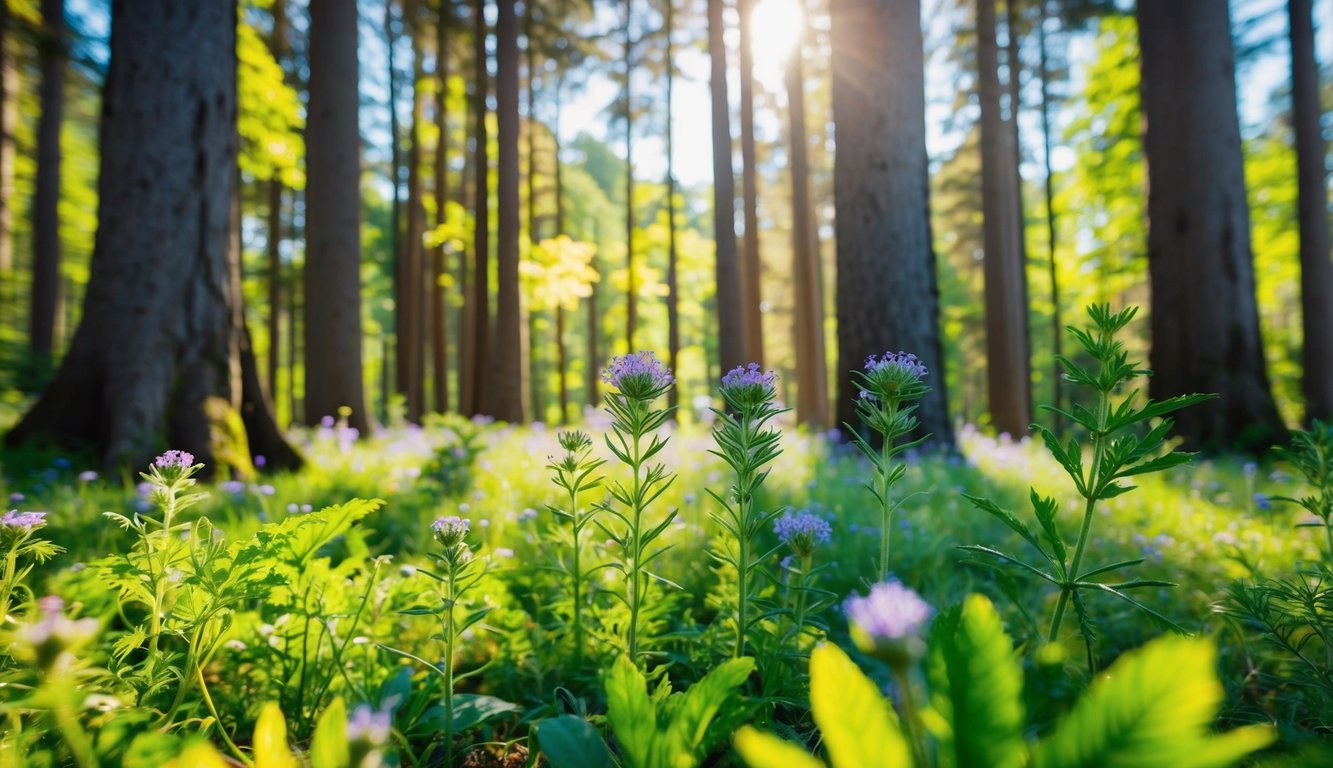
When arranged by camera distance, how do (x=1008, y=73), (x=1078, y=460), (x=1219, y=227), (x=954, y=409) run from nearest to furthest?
(x=1078, y=460), (x=1219, y=227), (x=1008, y=73), (x=954, y=409)

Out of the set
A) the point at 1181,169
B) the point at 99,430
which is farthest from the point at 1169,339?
the point at 99,430

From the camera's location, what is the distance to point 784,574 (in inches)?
77.0

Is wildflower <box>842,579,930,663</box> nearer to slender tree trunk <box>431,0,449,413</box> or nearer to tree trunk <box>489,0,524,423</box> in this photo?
tree trunk <box>489,0,524,423</box>

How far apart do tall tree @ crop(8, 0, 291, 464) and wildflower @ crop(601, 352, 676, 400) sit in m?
4.02

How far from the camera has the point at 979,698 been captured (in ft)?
2.11

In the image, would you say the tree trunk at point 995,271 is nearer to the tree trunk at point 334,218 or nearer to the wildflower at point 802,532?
the tree trunk at point 334,218

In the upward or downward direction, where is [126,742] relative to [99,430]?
downward

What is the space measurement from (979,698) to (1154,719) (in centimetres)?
16

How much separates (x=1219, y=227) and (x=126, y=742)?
8473 millimetres

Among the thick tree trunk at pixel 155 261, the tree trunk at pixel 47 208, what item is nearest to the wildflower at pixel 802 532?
the thick tree trunk at pixel 155 261

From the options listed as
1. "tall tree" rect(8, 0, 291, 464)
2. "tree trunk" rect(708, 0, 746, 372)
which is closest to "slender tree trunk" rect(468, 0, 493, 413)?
"tree trunk" rect(708, 0, 746, 372)

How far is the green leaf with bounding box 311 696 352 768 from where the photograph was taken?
2.13ft

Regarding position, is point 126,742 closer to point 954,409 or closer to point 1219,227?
point 1219,227

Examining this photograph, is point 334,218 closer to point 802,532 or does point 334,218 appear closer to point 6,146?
point 6,146
